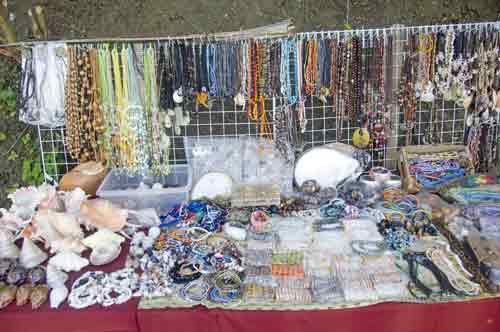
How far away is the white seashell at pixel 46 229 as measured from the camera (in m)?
2.28

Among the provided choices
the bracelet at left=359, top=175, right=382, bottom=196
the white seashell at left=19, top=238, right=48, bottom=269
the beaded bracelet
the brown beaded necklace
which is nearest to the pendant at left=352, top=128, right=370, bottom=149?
the bracelet at left=359, top=175, right=382, bottom=196

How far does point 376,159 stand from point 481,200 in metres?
0.81

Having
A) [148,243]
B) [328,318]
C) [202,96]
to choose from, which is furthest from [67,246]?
[328,318]

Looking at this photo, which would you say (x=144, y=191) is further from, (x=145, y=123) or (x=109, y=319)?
(x=109, y=319)

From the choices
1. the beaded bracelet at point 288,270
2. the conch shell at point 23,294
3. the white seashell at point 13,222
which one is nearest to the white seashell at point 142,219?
the white seashell at point 13,222

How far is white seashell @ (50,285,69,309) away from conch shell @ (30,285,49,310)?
0.03 metres

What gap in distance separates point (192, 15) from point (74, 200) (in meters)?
1.51

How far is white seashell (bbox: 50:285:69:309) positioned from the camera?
184cm

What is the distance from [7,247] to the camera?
2154 millimetres

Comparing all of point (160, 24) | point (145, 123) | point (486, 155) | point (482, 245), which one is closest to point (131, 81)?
point (145, 123)

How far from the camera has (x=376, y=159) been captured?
324 centimetres

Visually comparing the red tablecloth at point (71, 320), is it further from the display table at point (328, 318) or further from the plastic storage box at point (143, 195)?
the plastic storage box at point (143, 195)

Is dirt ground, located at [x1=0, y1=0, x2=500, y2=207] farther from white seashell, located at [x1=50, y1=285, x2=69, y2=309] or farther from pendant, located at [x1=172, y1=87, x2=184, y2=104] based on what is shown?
white seashell, located at [x1=50, y1=285, x2=69, y2=309]

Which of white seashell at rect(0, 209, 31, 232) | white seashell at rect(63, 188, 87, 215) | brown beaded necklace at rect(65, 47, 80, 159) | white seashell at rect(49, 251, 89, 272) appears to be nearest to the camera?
white seashell at rect(49, 251, 89, 272)
